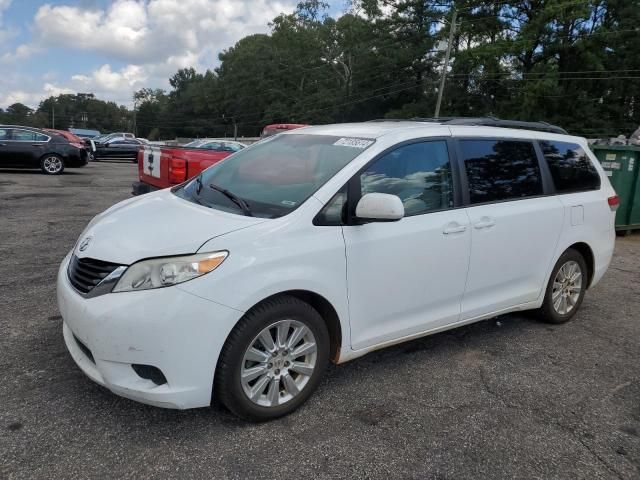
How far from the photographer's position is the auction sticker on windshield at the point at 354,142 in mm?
3287

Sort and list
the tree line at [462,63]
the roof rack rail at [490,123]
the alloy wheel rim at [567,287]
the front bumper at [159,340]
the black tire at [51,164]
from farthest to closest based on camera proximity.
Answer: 1. the tree line at [462,63]
2. the black tire at [51,164]
3. the alloy wheel rim at [567,287]
4. the roof rack rail at [490,123]
5. the front bumper at [159,340]

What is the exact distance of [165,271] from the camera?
2.52 meters

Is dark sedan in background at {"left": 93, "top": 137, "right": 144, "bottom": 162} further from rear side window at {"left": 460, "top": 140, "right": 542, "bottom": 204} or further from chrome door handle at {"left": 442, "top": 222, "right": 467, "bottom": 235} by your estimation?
chrome door handle at {"left": 442, "top": 222, "right": 467, "bottom": 235}

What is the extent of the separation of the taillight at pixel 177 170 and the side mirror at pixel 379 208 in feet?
13.8

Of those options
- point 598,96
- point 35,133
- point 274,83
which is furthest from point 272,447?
point 274,83

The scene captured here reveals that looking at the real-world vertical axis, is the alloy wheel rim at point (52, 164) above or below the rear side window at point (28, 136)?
below

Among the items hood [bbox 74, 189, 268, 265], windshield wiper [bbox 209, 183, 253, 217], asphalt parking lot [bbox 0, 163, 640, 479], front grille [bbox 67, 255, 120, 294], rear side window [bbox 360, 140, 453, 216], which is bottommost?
asphalt parking lot [bbox 0, 163, 640, 479]

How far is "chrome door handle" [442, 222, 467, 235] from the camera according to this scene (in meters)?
3.42

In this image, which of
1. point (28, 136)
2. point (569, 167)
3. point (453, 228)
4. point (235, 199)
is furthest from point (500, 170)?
point (28, 136)

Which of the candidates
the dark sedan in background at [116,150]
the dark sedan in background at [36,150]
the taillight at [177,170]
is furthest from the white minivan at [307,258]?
the dark sedan in background at [116,150]

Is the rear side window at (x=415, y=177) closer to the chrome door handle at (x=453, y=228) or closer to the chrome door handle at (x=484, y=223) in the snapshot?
the chrome door handle at (x=453, y=228)

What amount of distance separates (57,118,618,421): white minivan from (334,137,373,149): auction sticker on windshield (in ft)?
0.04

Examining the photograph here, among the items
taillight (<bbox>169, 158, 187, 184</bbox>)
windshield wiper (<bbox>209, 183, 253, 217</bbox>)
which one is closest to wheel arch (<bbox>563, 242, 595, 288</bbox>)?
windshield wiper (<bbox>209, 183, 253, 217</bbox>)

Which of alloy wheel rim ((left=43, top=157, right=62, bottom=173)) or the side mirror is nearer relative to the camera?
the side mirror
